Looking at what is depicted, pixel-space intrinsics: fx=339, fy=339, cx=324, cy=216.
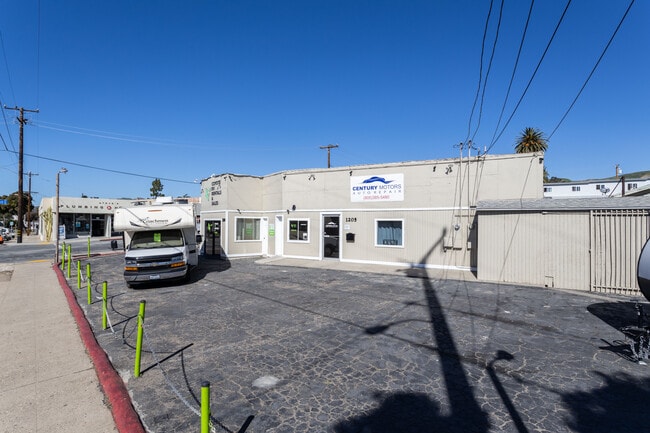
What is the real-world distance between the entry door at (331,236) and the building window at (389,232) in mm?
2134

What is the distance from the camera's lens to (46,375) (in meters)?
5.25

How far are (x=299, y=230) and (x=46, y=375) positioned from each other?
1392cm

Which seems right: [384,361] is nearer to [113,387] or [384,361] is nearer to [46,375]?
[113,387]

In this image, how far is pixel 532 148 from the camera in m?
37.4

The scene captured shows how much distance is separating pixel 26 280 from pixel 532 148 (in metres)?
43.4

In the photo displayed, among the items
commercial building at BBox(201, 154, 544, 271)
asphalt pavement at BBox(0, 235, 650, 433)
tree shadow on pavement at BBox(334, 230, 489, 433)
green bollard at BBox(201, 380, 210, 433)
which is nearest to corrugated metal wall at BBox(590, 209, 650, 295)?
asphalt pavement at BBox(0, 235, 650, 433)

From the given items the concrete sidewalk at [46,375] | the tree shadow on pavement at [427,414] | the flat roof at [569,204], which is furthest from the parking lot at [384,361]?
the flat roof at [569,204]

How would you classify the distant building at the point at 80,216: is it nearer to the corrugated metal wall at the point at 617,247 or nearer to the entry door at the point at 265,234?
the entry door at the point at 265,234

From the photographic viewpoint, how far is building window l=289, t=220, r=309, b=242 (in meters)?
18.5

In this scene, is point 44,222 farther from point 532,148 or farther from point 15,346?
point 532,148

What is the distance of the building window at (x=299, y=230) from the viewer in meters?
18.5

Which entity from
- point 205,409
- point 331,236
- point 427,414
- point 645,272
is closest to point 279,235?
point 331,236

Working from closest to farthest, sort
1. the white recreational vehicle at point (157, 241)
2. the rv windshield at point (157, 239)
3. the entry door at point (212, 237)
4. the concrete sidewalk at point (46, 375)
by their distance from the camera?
1. the concrete sidewalk at point (46, 375)
2. the white recreational vehicle at point (157, 241)
3. the rv windshield at point (157, 239)
4. the entry door at point (212, 237)

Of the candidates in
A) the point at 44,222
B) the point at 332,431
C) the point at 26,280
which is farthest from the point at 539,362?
the point at 44,222
